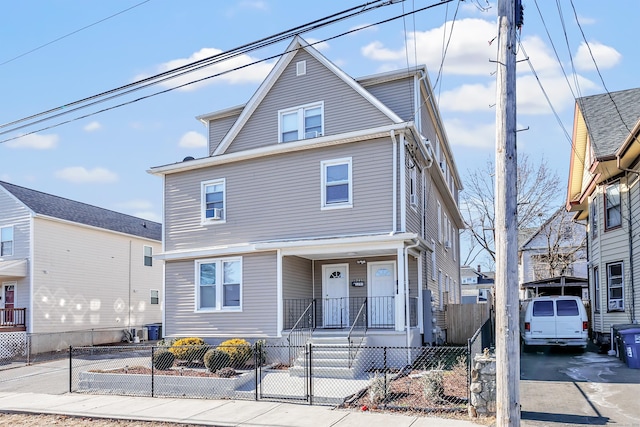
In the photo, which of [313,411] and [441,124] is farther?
[441,124]

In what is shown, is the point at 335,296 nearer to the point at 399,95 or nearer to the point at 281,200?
the point at 281,200

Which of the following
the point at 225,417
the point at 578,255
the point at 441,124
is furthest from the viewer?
the point at 578,255

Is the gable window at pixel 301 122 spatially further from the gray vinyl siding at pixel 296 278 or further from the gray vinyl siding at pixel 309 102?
the gray vinyl siding at pixel 296 278

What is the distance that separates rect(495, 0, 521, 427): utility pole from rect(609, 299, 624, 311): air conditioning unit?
11819 mm

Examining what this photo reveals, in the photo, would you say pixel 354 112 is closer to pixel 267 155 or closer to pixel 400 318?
pixel 267 155

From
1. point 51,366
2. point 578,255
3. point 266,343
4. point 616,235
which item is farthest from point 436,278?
point 578,255

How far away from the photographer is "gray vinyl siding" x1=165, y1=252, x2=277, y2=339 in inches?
659

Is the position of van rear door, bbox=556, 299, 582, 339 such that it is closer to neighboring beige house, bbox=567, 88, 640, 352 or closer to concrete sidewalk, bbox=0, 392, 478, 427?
neighboring beige house, bbox=567, 88, 640, 352

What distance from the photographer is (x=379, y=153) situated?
1572 centimetres

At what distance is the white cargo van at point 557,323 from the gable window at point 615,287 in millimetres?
1487

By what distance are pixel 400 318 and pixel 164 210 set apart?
9.20 meters

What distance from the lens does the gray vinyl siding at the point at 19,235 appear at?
2423 cm

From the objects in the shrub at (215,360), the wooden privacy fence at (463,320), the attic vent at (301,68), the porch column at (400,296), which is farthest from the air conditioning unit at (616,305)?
the attic vent at (301,68)

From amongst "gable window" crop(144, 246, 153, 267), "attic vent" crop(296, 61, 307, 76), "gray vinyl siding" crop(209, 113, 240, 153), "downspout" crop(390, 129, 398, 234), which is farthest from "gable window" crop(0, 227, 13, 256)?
"downspout" crop(390, 129, 398, 234)
